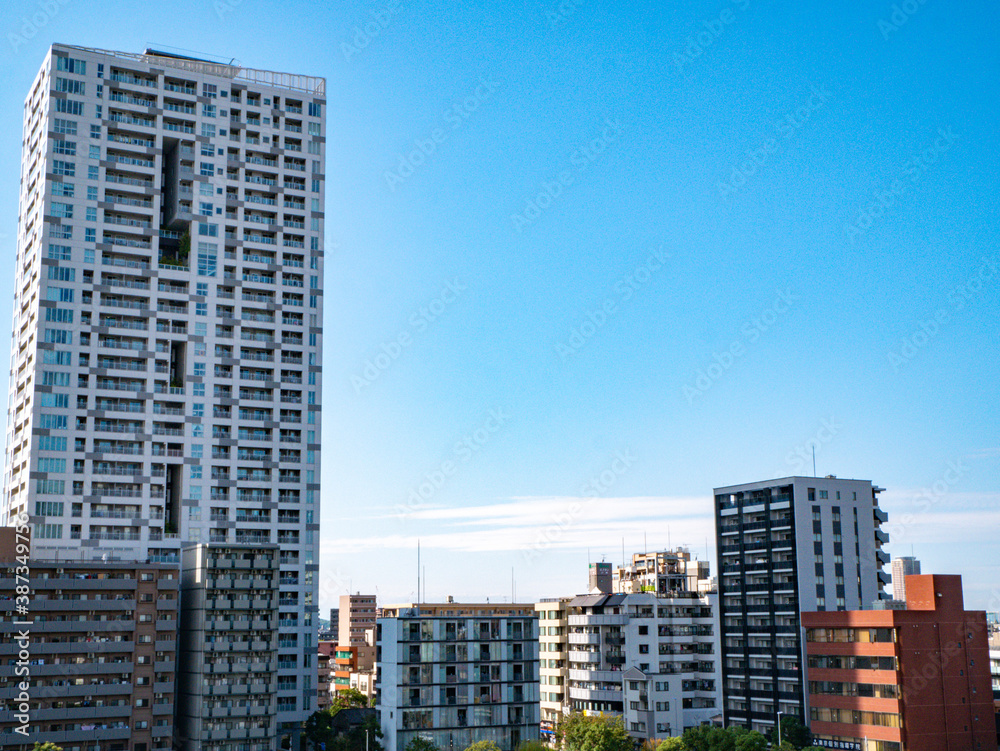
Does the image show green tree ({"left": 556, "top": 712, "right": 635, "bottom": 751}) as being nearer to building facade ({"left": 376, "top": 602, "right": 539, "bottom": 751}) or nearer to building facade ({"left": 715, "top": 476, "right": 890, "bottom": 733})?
building facade ({"left": 376, "top": 602, "right": 539, "bottom": 751})

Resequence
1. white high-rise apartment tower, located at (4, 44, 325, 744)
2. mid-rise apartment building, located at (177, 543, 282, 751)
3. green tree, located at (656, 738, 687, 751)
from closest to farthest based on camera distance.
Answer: green tree, located at (656, 738, 687, 751), mid-rise apartment building, located at (177, 543, 282, 751), white high-rise apartment tower, located at (4, 44, 325, 744)

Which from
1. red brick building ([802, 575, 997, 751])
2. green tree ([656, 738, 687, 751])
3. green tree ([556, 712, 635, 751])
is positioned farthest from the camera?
green tree ([556, 712, 635, 751])

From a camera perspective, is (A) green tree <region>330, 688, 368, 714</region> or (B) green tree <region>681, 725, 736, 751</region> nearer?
(B) green tree <region>681, 725, 736, 751</region>

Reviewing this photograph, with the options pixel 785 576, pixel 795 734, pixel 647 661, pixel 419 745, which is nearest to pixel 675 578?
pixel 647 661

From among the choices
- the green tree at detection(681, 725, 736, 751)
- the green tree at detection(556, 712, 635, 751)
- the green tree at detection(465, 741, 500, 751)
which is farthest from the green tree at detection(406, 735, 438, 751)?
the green tree at detection(681, 725, 736, 751)

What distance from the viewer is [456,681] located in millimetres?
125188

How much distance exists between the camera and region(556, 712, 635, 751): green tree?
119188 millimetres

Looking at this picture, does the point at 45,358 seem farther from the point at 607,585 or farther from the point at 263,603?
the point at 607,585

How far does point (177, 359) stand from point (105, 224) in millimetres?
21342

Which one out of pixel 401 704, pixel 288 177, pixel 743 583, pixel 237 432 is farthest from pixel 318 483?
pixel 743 583

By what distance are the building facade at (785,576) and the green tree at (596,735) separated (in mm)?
18904

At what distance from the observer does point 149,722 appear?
11325 cm

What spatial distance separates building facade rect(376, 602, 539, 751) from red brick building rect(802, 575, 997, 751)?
36496 mm

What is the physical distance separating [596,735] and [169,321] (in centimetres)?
8072
